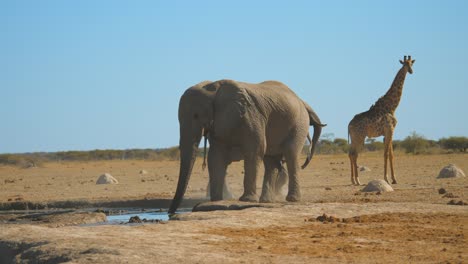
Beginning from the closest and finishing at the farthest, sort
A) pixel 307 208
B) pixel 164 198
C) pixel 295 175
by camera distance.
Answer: pixel 307 208
pixel 295 175
pixel 164 198

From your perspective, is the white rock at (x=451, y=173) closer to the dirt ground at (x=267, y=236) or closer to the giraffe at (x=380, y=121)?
the giraffe at (x=380, y=121)

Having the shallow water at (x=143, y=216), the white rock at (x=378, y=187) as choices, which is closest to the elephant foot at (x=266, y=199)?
the shallow water at (x=143, y=216)

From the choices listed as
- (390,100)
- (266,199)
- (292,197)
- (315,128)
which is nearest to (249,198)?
(266,199)

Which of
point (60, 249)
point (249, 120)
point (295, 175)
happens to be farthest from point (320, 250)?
point (295, 175)

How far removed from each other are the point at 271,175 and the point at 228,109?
8.98 ft

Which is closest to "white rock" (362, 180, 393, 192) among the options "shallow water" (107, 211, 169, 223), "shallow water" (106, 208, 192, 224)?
"shallow water" (106, 208, 192, 224)

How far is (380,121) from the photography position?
79.2 ft

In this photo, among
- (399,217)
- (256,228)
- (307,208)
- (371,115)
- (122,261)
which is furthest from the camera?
(371,115)

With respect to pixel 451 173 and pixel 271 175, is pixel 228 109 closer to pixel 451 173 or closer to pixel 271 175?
pixel 271 175

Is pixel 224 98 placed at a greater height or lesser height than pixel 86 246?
greater

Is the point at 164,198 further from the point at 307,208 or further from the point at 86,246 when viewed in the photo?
the point at 86,246

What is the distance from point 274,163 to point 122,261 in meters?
10.1

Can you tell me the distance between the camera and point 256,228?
12508 millimetres

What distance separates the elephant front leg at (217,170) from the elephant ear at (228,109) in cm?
47
